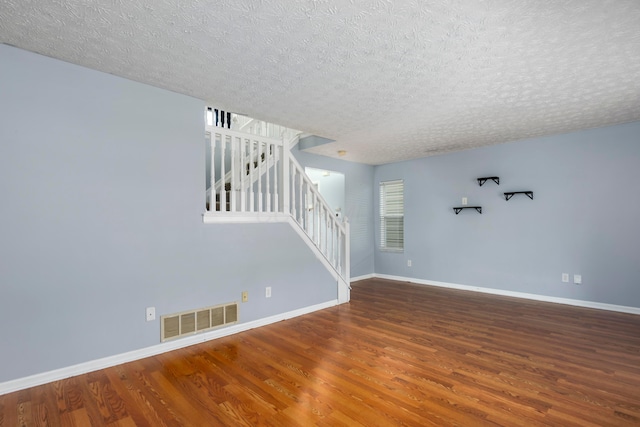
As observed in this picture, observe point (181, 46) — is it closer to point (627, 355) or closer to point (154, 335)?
point (154, 335)

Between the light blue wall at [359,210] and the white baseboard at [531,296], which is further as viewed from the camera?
the light blue wall at [359,210]

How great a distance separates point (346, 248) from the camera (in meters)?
4.78

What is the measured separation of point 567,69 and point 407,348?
2775 mm

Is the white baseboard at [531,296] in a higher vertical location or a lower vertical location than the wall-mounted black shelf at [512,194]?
lower

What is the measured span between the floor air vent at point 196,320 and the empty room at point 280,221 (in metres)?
0.02

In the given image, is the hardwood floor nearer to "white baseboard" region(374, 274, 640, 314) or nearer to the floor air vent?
the floor air vent

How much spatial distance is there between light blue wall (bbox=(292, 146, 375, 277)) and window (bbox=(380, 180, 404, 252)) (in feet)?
0.77

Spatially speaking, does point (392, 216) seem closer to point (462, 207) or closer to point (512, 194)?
point (462, 207)

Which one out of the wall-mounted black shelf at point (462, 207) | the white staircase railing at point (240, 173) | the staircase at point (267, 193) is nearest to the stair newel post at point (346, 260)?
the staircase at point (267, 193)

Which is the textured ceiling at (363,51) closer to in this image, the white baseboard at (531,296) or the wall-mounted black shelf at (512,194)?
the wall-mounted black shelf at (512,194)

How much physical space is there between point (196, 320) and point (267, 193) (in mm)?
1602

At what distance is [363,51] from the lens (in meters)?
2.31

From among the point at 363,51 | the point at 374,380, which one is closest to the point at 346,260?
the point at 374,380

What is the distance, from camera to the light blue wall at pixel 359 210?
6223 mm
